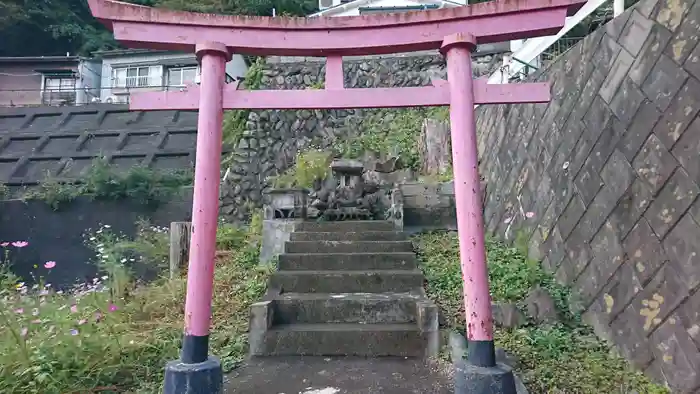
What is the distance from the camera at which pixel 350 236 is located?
5.88 m

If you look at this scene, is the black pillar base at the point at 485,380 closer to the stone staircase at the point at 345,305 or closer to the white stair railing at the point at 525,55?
the stone staircase at the point at 345,305

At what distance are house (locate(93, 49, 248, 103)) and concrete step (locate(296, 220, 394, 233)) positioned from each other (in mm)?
13093

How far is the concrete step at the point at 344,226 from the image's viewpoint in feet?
20.3

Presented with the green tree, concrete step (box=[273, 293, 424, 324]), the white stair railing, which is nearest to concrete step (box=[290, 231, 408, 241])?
concrete step (box=[273, 293, 424, 324])

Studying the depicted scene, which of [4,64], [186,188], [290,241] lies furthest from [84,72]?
[290,241]

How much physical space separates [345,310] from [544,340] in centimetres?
171

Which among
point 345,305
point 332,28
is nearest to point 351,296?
point 345,305

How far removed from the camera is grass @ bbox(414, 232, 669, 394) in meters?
3.01

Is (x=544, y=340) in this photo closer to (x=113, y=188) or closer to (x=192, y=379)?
(x=192, y=379)

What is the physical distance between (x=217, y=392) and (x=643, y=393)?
2629 millimetres

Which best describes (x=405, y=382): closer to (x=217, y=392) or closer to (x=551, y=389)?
(x=551, y=389)

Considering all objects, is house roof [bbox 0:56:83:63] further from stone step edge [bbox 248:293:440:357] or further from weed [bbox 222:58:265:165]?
stone step edge [bbox 248:293:440:357]

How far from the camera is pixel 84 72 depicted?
19.0 m

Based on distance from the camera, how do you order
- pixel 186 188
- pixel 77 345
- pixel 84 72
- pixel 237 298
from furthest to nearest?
pixel 84 72 < pixel 186 188 < pixel 237 298 < pixel 77 345
